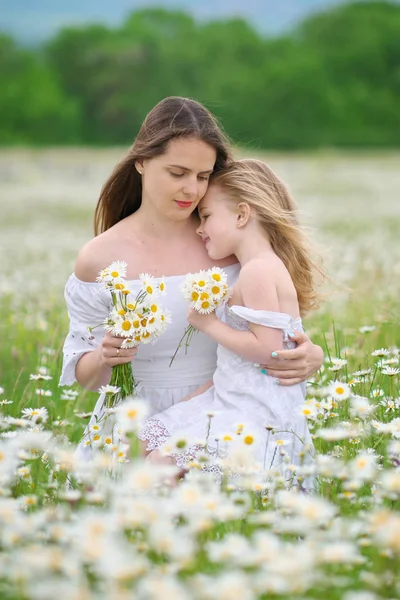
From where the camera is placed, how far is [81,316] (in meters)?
4.47

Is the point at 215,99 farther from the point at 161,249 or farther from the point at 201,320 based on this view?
the point at 201,320

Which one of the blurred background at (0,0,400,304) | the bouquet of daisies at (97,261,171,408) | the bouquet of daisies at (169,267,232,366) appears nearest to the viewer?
the bouquet of daisies at (97,261,171,408)

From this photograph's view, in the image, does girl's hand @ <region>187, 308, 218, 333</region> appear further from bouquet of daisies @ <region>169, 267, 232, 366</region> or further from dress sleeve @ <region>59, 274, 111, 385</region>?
dress sleeve @ <region>59, 274, 111, 385</region>

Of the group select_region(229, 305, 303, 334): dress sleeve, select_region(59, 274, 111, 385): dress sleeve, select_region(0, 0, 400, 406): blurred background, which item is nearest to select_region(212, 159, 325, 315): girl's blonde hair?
select_region(229, 305, 303, 334): dress sleeve

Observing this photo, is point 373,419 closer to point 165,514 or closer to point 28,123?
point 165,514

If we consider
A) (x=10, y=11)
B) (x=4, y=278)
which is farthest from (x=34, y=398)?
(x=10, y=11)

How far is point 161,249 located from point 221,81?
158ft

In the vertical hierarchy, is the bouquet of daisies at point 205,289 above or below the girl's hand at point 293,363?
above

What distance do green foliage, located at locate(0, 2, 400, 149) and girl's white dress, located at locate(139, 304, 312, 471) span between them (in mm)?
40470

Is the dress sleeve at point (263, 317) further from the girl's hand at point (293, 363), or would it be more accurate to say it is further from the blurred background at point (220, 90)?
the blurred background at point (220, 90)

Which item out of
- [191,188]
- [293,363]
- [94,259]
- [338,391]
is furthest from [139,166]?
[338,391]

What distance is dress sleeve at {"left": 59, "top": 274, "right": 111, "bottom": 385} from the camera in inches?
173

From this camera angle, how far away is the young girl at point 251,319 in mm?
3907

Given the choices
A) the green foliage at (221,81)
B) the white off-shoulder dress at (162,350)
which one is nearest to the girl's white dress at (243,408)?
the white off-shoulder dress at (162,350)
